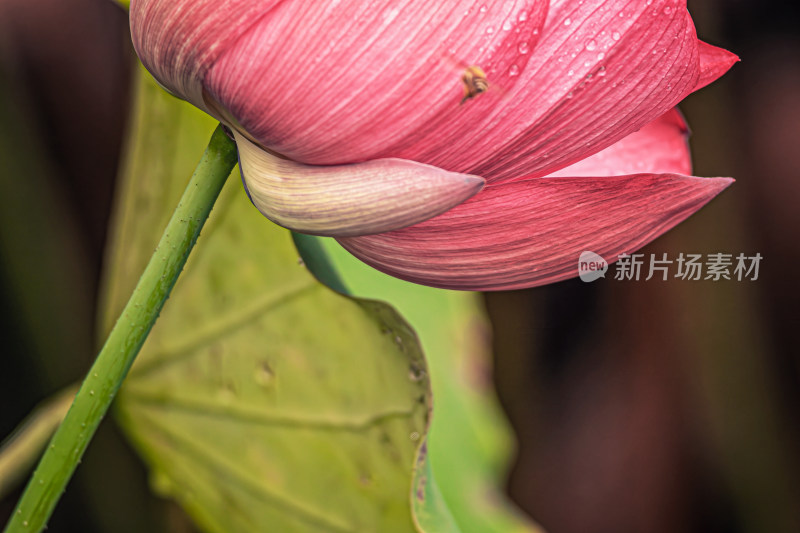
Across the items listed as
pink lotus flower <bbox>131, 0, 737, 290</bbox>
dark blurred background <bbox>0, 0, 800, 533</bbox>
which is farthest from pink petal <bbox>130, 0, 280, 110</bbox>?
dark blurred background <bbox>0, 0, 800, 533</bbox>

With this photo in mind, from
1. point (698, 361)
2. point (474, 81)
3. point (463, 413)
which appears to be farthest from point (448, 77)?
point (698, 361)

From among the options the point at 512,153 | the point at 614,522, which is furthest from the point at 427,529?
the point at 614,522

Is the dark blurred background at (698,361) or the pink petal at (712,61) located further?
the dark blurred background at (698,361)

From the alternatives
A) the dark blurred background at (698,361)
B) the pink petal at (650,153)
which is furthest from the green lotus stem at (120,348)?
Answer: the dark blurred background at (698,361)

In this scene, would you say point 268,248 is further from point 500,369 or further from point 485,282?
point 500,369

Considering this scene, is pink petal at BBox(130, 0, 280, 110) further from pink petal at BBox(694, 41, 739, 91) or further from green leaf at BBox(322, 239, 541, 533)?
green leaf at BBox(322, 239, 541, 533)

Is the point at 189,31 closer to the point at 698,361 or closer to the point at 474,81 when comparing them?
the point at 474,81

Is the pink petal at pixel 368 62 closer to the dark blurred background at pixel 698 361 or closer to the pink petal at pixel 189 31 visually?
the pink petal at pixel 189 31
